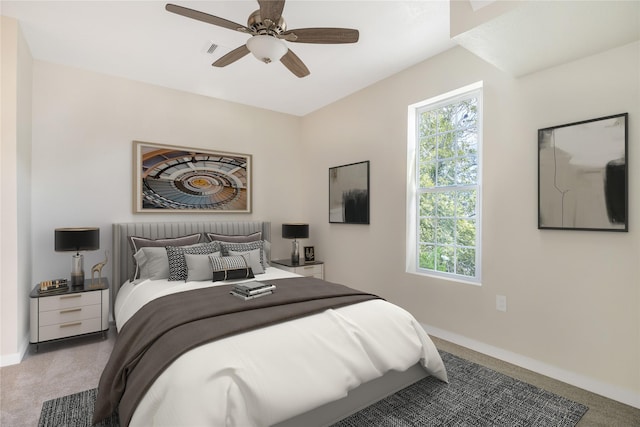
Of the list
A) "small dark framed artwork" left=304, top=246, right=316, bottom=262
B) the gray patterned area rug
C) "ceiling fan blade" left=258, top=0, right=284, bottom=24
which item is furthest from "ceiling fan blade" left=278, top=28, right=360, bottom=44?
"small dark framed artwork" left=304, top=246, right=316, bottom=262

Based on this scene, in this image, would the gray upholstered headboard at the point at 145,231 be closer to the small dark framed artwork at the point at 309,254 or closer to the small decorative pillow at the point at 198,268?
the small dark framed artwork at the point at 309,254

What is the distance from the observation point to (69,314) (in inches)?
119

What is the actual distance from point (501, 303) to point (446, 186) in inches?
47.5

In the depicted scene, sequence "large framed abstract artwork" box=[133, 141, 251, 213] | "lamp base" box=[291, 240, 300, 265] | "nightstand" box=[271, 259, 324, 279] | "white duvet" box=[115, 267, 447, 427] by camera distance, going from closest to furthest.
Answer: "white duvet" box=[115, 267, 447, 427]
"large framed abstract artwork" box=[133, 141, 251, 213]
"nightstand" box=[271, 259, 324, 279]
"lamp base" box=[291, 240, 300, 265]

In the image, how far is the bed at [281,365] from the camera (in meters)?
1.47

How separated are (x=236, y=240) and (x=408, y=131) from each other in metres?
2.41

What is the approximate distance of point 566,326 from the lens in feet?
7.99

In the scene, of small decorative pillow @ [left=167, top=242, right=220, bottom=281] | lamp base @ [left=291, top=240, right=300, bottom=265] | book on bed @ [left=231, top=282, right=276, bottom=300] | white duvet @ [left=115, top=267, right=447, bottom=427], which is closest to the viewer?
white duvet @ [left=115, top=267, right=447, bottom=427]

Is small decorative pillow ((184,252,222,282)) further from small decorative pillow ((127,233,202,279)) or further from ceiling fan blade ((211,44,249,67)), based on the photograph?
ceiling fan blade ((211,44,249,67))

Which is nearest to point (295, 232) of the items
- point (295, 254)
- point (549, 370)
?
point (295, 254)

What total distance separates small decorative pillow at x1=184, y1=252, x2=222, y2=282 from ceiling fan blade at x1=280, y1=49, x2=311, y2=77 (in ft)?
6.36

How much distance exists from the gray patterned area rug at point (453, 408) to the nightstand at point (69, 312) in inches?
40.1

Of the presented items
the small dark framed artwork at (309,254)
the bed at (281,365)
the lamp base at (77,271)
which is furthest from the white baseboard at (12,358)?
the small dark framed artwork at (309,254)

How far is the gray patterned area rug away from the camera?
6.40ft
